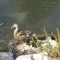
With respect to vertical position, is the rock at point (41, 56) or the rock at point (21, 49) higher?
the rock at point (21, 49)

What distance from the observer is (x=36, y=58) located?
559 centimetres

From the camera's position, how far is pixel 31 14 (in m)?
9.84

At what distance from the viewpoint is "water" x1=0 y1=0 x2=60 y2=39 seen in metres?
8.98

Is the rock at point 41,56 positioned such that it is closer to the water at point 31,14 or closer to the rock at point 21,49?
the rock at point 21,49

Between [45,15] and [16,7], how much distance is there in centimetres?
118

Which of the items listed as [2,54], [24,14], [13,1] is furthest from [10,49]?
[13,1]

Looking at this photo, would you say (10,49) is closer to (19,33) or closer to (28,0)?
(19,33)

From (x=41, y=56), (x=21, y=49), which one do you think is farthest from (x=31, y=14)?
(x=41, y=56)

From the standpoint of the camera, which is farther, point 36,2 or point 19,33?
point 36,2

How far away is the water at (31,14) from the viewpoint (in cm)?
898

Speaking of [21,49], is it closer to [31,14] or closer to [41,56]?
[41,56]

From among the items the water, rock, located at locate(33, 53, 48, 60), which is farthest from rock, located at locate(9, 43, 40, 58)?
the water

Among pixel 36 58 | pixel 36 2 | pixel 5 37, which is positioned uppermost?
pixel 36 2

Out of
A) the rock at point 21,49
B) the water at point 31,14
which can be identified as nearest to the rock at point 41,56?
the rock at point 21,49
